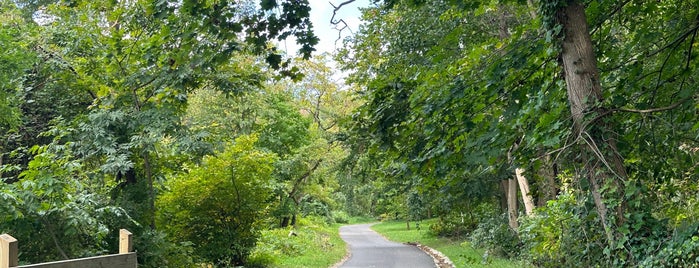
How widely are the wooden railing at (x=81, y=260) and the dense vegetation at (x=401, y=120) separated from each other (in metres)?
1.71

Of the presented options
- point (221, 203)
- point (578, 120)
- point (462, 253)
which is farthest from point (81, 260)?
point (462, 253)

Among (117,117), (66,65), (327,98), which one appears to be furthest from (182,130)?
(327,98)

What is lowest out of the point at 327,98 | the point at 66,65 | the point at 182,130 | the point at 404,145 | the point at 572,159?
the point at 572,159

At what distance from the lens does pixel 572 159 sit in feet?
18.4

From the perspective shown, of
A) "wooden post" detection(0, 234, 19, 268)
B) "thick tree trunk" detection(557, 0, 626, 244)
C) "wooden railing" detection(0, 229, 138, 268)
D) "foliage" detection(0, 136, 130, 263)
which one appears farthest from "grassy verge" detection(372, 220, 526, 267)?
"wooden post" detection(0, 234, 19, 268)

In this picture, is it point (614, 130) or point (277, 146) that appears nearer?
point (614, 130)

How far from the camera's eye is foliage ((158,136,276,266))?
45.6 feet

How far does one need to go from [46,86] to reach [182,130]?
3924mm

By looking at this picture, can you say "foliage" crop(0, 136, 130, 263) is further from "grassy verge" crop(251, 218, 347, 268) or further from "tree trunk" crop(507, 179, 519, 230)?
"tree trunk" crop(507, 179, 519, 230)

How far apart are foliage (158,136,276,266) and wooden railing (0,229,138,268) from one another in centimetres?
966

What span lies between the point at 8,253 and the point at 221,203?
11375mm

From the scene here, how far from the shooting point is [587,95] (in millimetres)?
4836

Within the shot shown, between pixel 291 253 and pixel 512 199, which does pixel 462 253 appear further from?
pixel 291 253

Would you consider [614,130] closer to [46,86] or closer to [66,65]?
[66,65]
